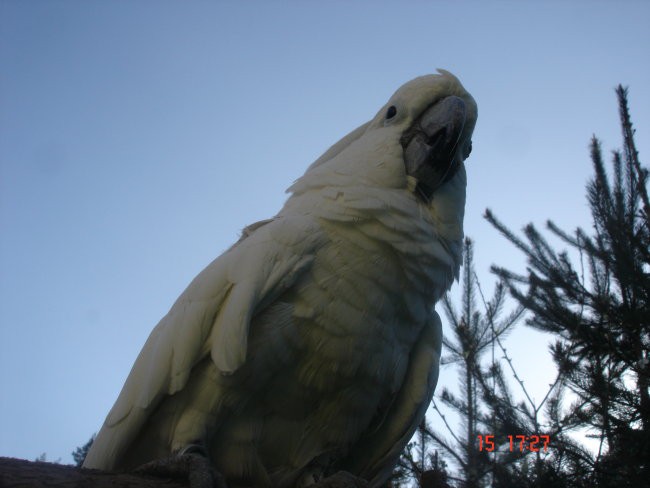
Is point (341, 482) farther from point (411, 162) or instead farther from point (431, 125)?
point (431, 125)

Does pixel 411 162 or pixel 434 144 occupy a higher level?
pixel 434 144

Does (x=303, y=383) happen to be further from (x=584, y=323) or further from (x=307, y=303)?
(x=584, y=323)

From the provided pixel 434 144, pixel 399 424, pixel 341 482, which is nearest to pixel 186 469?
pixel 341 482

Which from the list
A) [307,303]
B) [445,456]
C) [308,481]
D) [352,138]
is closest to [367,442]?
[308,481]

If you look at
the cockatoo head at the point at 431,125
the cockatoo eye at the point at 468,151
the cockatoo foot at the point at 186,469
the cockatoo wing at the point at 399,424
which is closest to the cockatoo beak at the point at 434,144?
the cockatoo head at the point at 431,125

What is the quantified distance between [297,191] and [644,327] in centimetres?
309

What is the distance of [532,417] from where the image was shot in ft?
15.3

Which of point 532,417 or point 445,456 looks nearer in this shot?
point 532,417

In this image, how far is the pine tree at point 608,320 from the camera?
13.5ft
